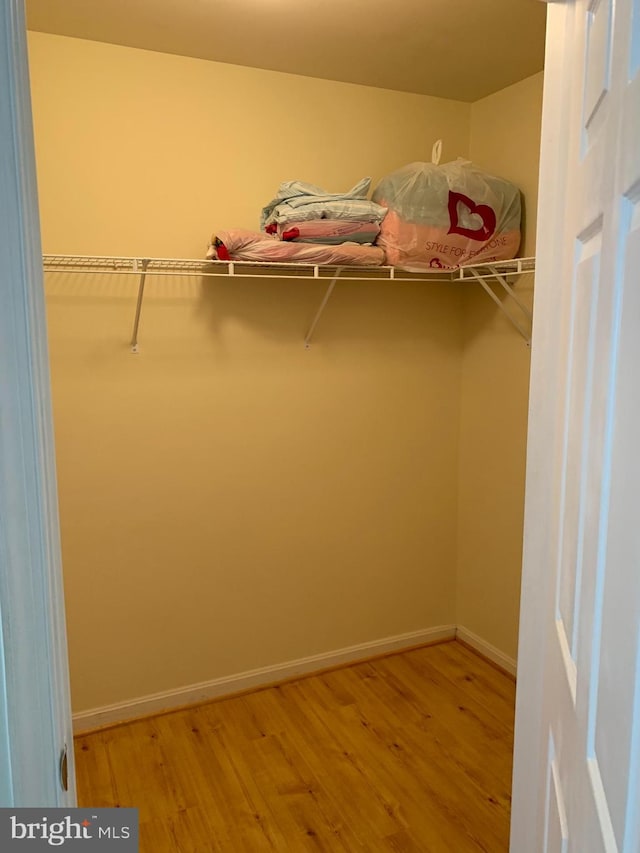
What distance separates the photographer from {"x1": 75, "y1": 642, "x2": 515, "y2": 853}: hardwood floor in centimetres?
207

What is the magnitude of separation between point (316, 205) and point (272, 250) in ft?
0.79

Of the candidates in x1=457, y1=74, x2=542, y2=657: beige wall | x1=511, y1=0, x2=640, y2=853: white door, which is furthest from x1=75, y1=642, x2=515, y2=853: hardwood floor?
Result: x1=511, y1=0, x2=640, y2=853: white door

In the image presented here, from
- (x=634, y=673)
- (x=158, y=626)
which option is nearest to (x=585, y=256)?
(x=634, y=673)

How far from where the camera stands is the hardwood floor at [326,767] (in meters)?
2.07

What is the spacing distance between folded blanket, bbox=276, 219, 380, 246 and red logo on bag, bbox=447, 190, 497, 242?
0.31m

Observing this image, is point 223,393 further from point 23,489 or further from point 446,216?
point 23,489

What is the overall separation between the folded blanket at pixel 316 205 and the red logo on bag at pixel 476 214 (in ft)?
0.91

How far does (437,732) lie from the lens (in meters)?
2.57

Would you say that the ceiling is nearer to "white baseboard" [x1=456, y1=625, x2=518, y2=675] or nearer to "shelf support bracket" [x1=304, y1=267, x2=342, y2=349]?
"shelf support bracket" [x1=304, y1=267, x2=342, y2=349]

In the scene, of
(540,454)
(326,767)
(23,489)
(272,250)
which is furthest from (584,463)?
(326,767)

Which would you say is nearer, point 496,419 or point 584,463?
point 584,463

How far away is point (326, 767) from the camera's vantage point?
2373 millimetres

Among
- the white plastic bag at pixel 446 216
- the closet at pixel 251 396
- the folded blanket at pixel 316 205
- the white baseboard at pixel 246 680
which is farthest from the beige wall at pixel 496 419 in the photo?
the folded blanket at pixel 316 205

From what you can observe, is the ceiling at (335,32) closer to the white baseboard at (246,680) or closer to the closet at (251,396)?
the closet at (251,396)
